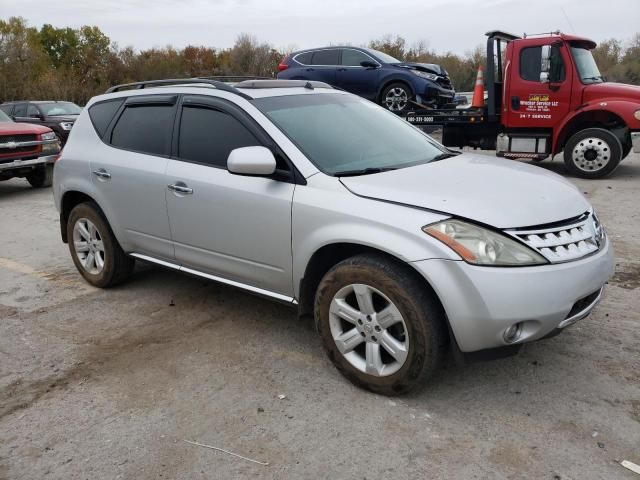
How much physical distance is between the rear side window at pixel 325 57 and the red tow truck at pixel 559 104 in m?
3.34

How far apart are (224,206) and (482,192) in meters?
1.61

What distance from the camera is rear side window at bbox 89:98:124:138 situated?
15.6ft

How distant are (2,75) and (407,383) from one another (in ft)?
130

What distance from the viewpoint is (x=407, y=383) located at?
3.00m

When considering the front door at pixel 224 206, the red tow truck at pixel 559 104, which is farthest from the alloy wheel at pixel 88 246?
the red tow truck at pixel 559 104

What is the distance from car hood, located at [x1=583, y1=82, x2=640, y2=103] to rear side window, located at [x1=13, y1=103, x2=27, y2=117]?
14.0m

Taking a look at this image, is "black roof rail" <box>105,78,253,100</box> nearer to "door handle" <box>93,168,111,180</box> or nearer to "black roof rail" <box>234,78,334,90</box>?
"black roof rail" <box>234,78,334,90</box>

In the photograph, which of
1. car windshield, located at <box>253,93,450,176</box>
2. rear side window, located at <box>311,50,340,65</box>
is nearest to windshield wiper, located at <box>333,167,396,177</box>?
car windshield, located at <box>253,93,450,176</box>

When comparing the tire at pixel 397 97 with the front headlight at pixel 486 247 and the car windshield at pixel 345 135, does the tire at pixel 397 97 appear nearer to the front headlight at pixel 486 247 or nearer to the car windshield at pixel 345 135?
the car windshield at pixel 345 135

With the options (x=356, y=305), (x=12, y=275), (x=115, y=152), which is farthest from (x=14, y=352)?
(x=356, y=305)

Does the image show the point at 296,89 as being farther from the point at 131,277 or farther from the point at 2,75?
the point at 2,75

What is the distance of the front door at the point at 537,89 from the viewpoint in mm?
9922

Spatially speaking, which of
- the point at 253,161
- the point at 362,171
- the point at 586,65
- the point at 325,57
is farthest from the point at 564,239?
the point at 325,57

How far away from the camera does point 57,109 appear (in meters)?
15.9
